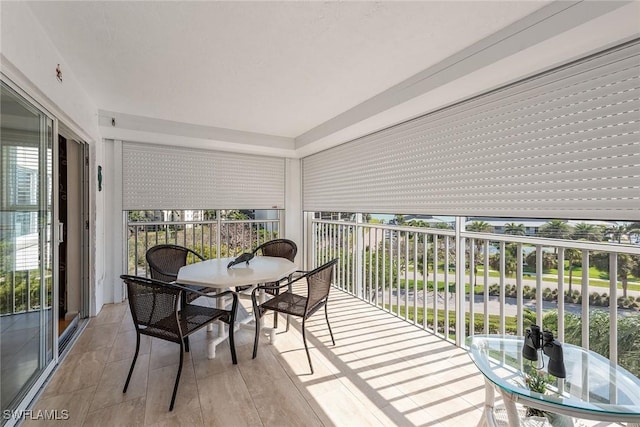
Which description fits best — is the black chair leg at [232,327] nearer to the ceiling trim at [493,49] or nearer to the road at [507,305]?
the road at [507,305]

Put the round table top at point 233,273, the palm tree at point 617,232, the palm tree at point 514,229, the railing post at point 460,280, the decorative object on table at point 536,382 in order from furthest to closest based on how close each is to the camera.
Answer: the railing post at point 460,280, the round table top at point 233,273, the palm tree at point 514,229, the palm tree at point 617,232, the decorative object on table at point 536,382

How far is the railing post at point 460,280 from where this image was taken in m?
2.65

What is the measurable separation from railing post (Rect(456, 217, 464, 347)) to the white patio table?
1649mm

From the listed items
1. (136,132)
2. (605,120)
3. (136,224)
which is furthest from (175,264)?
(605,120)

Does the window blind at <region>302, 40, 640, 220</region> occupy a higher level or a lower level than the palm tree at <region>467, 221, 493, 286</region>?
higher

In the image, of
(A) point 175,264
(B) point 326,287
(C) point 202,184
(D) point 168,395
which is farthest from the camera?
(C) point 202,184

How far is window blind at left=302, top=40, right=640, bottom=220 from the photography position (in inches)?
63.4

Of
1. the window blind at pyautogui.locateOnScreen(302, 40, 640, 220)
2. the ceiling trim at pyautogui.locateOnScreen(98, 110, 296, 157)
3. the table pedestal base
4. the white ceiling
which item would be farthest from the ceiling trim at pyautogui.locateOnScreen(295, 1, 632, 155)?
the table pedestal base

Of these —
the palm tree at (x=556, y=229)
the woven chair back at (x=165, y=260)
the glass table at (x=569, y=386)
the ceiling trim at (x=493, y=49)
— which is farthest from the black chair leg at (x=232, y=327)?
the palm tree at (x=556, y=229)

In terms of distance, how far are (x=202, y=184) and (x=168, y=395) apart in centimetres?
298

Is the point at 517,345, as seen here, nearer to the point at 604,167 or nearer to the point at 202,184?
the point at 604,167

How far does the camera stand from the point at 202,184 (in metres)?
4.23

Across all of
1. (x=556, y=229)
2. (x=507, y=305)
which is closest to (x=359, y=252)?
(x=507, y=305)

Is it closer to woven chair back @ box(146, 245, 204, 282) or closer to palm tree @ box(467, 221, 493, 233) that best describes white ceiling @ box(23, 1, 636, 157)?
palm tree @ box(467, 221, 493, 233)
